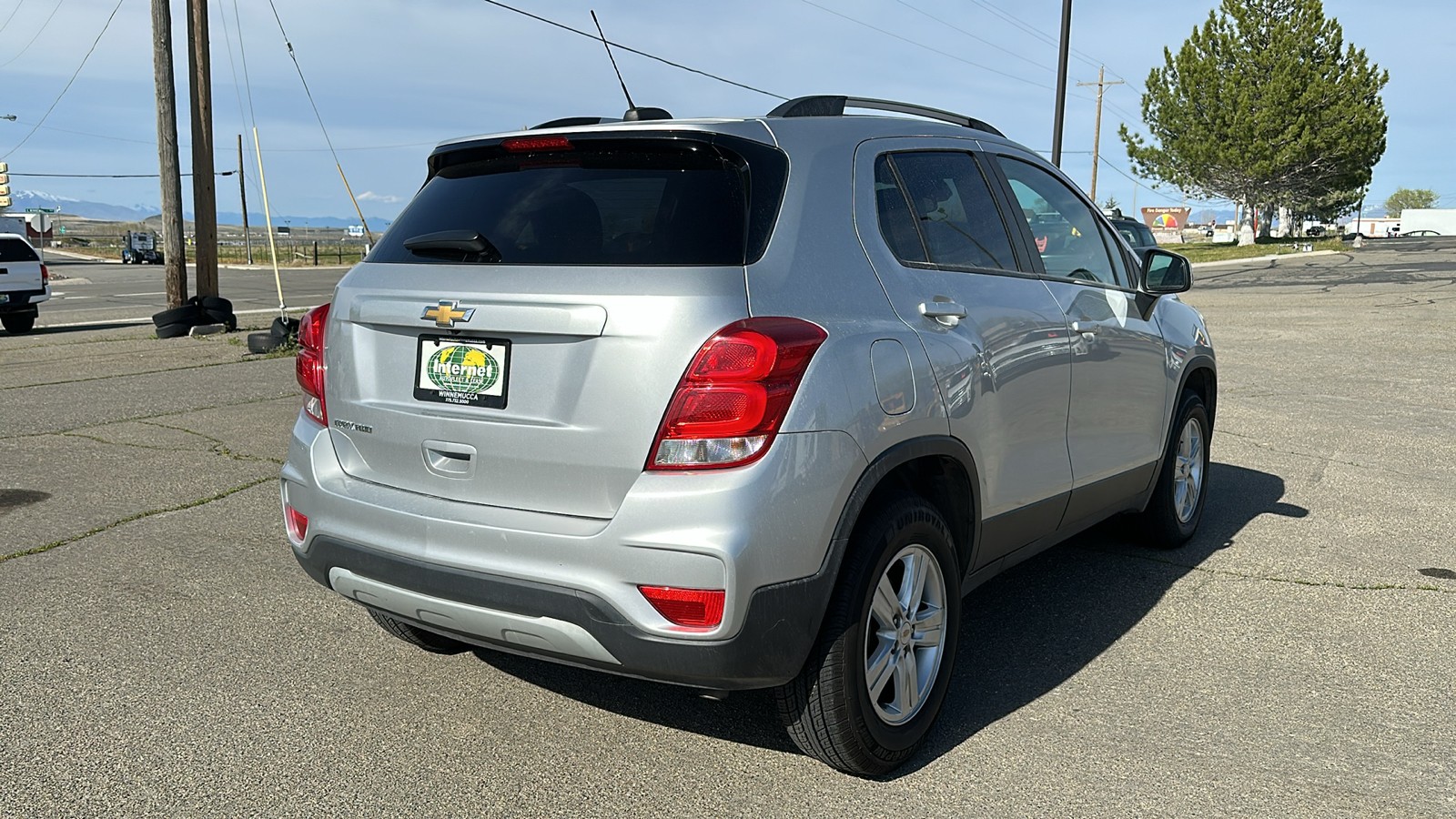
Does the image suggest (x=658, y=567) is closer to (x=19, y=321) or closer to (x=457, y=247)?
(x=457, y=247)

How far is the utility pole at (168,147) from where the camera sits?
17.5 meters

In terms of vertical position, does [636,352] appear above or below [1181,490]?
above

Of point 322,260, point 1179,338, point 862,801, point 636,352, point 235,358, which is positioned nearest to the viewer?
point 636,352

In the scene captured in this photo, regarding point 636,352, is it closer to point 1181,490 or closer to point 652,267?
point 652,267

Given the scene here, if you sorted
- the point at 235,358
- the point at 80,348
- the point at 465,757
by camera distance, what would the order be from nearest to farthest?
the point at 465,757 < the point at 235,358 < the point at 80,348

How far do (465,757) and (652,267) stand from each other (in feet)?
5.03

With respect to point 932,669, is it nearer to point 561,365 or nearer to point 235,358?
point 561,365

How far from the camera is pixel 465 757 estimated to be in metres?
3.44

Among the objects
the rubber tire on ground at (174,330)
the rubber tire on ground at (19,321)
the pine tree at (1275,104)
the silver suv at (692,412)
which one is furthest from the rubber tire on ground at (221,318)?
the pine tree at (1275,104)

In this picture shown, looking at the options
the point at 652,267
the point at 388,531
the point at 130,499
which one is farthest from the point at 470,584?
the point at 130,499

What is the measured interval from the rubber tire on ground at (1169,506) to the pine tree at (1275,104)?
57.9 meters

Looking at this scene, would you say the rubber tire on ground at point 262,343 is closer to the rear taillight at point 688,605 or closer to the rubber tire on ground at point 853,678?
the rubber tire on ground at point 853,678

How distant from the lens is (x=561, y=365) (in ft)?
9.90

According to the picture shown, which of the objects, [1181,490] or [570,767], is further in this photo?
[1181,490]
